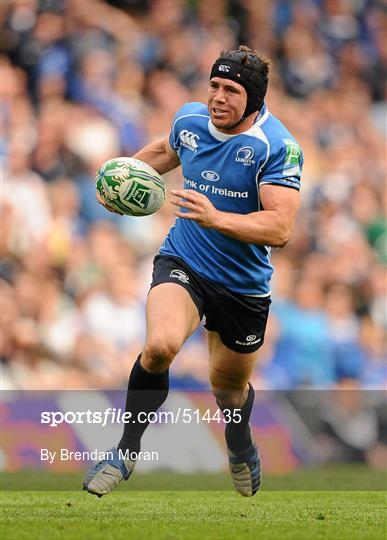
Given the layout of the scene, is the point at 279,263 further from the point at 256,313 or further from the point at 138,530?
the point at 138,530

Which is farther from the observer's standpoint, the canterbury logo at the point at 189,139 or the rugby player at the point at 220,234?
the canterbury logo at the point at 189,139

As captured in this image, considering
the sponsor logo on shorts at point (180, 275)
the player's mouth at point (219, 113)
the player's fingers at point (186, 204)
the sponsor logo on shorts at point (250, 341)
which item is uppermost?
the player's mouth at point (219, 113)

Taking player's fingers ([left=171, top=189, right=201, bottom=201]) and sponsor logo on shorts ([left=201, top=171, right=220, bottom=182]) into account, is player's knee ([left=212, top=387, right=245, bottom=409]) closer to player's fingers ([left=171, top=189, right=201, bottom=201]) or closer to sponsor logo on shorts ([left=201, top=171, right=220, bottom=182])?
sponsor logo on shorts ([left=201, top=171, right=220, bottom=182])

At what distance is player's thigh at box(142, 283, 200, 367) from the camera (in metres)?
6.55

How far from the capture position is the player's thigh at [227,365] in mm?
7461

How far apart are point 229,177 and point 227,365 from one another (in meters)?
1.23

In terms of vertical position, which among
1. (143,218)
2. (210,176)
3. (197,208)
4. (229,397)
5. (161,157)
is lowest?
(143,218)

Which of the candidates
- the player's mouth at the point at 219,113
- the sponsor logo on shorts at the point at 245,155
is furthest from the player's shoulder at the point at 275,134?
the player's mouth at the point at 219,113

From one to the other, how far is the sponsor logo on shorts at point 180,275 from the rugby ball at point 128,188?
387 mm

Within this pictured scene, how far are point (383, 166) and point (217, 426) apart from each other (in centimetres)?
705

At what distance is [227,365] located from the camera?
24.6ft

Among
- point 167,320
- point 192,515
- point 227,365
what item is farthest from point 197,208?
point 192,515

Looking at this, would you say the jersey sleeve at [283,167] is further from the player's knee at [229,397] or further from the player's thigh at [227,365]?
the player's knee at [229,397]

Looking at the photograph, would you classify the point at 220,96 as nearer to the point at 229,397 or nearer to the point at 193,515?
the point at 229,397
